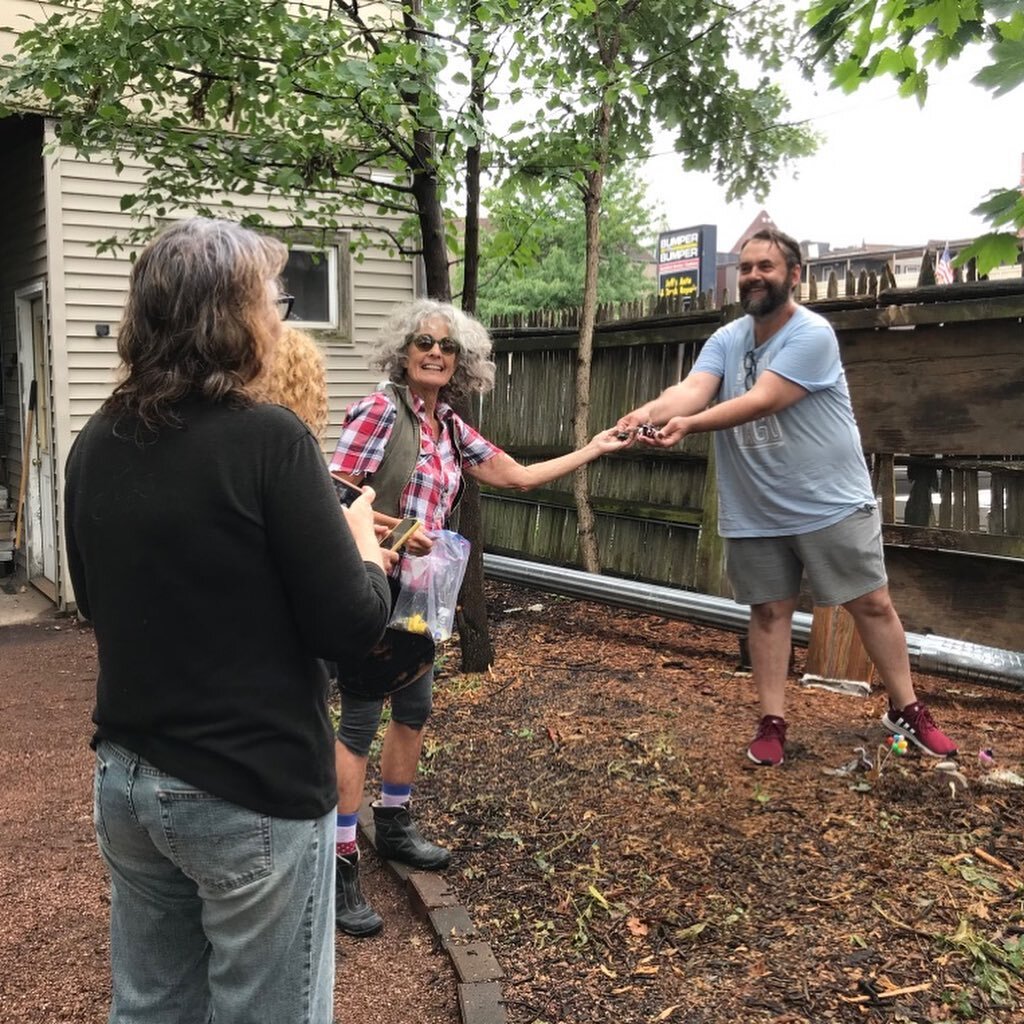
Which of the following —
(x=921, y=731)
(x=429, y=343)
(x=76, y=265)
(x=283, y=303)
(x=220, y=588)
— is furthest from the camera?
(x=76, y=265)

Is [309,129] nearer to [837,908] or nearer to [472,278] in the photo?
[472,278]

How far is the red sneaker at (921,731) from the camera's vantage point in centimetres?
397

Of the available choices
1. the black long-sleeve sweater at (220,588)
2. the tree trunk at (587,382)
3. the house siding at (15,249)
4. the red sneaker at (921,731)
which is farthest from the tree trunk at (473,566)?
the house siding at (15,249)

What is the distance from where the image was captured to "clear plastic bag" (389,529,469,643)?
276 centimetres

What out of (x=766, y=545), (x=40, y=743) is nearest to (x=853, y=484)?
(x=766, y=545)

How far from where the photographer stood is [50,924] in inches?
132

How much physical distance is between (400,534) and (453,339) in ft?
3.79

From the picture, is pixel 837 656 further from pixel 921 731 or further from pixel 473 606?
pixel 473 606

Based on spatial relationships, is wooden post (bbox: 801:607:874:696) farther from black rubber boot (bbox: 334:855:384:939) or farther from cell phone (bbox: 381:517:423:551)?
cell phone (bbox: 381:517:423:551)

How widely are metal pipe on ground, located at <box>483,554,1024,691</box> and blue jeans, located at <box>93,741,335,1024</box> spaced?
3.60 m

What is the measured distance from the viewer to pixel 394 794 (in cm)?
353

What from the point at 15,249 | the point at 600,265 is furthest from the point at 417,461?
the point at 600,265

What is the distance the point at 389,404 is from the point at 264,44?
2761 millimetres

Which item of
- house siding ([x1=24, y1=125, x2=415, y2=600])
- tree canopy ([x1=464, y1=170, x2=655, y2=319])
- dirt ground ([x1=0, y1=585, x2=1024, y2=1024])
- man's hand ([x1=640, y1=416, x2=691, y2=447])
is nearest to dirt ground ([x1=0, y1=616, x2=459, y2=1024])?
dirt ground ([x1=0, y1=585, x2=1024, y2=1024])
